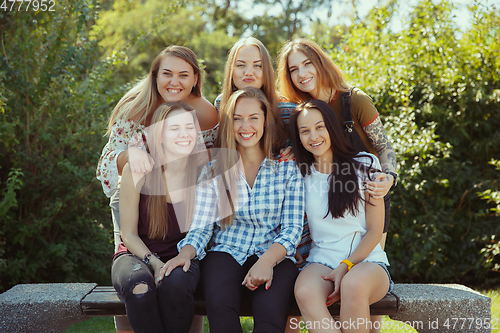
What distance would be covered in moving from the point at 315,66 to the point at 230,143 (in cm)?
77

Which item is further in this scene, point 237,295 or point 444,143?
point 444,143

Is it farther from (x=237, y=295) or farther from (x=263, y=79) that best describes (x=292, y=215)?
(x=263, y=79)

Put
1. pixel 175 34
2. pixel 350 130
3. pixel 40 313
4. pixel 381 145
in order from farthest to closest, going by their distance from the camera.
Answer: pixel 175 34 < pixel 381 145 < pixel 350 130 < pixel 40 313

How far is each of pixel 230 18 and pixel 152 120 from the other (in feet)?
51.9

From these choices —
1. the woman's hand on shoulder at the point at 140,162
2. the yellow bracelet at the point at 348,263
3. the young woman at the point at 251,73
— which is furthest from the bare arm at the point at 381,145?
the woman's hand on shoulder at the point at 140,162

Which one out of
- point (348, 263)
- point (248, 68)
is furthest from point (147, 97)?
point (348, 263)

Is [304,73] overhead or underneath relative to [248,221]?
overhead

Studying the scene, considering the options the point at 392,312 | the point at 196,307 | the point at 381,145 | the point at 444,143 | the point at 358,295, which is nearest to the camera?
the point at 358,295

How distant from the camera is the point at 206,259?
2.43m

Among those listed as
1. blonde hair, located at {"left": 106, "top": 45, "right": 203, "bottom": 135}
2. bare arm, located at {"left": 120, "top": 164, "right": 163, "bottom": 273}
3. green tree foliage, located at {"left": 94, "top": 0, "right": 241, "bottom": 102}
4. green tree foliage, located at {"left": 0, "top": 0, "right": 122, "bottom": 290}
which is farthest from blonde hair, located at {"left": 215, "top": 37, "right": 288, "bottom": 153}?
green tree foliage, located at {"left": 94, "top": 0, "right": 241, "bottom": 102}

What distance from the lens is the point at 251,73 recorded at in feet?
9.30

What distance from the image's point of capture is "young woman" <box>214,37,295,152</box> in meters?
2.85

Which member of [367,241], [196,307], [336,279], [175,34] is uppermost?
[175,34]

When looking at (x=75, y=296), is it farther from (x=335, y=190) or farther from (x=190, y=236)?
(x=335, y=190)
